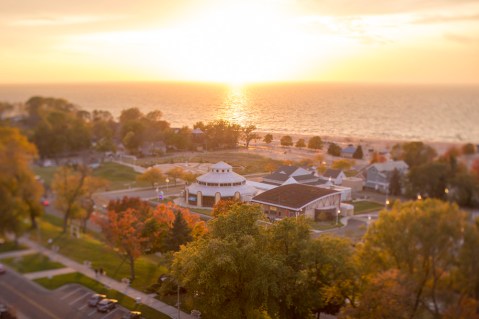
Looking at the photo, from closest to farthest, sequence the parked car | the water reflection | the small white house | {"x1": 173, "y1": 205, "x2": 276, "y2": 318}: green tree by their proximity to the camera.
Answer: {"x1": 173, "y1": 205, "x2": 276, "y2": 318}: green tree
the parked car
the water reflection
the small white house

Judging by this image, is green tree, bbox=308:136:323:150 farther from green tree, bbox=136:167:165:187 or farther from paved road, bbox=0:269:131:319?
paved road, bbox=0:269:131:319

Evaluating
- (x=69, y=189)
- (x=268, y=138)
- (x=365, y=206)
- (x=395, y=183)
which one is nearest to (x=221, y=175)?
(x=268, y=138)

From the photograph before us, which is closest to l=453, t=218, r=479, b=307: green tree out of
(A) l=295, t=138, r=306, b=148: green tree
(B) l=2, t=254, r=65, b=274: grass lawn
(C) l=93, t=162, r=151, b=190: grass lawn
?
(C) l=93, t=162, r=151, b=190: grass lawn

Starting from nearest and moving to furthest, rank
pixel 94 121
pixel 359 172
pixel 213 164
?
pixel 94 121, pixel 213 164, pixel 359 172

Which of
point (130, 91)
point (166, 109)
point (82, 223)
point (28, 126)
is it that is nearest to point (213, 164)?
point (166, 109)

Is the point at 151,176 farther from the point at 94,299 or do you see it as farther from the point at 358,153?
the point at 358,153

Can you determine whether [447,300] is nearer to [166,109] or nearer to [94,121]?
[94,121]
